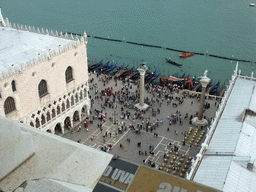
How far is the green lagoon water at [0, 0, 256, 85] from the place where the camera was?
88450mm

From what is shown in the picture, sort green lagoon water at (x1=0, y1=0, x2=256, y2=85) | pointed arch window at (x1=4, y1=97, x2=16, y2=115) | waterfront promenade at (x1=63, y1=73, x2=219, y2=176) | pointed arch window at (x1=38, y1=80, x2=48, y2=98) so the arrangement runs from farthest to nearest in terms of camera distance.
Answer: green lagoon water at (x1=0, y1=0, x2=256, y2=85) → waterfront promenade at (x1=63, y1=73, x2=219, y2=176) → pointed arch window at (x1=38, y1=80, x2=48, y2=98) → pointed arch window at (x1=4, y1=97, x2=16, y2=115)

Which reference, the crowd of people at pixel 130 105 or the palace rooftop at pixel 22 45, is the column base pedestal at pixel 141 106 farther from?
the palace rooftop at pixel 22 45

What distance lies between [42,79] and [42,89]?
1755 millimetres

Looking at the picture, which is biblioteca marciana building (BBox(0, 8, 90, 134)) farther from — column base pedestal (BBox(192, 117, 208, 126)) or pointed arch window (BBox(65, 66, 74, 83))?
column base pedestal (BBox(192, 117, 208, 126))

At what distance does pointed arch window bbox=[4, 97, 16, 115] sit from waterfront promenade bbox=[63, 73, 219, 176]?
12195mm

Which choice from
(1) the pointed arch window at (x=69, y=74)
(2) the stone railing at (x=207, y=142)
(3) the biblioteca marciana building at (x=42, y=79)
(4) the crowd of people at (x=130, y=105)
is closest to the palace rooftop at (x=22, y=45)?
(3) the biblioteca marciana building at (x=42, y=79)

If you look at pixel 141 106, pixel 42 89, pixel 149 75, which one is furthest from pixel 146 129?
pixel 149 75

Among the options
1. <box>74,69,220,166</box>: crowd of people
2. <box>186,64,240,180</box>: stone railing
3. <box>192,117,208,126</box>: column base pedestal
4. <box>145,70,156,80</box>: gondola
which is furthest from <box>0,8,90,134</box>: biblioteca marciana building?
<box>186,64,240,180</box>: stone railing

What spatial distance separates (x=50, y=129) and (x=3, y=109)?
35.0 feet

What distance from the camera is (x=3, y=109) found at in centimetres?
4194

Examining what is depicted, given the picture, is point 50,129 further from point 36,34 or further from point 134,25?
point 134,25

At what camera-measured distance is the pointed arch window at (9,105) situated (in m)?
42.8

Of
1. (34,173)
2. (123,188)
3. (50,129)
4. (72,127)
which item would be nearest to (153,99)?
(72,127)

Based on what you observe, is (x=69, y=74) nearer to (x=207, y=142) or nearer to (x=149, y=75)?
(x=207, y=142)
